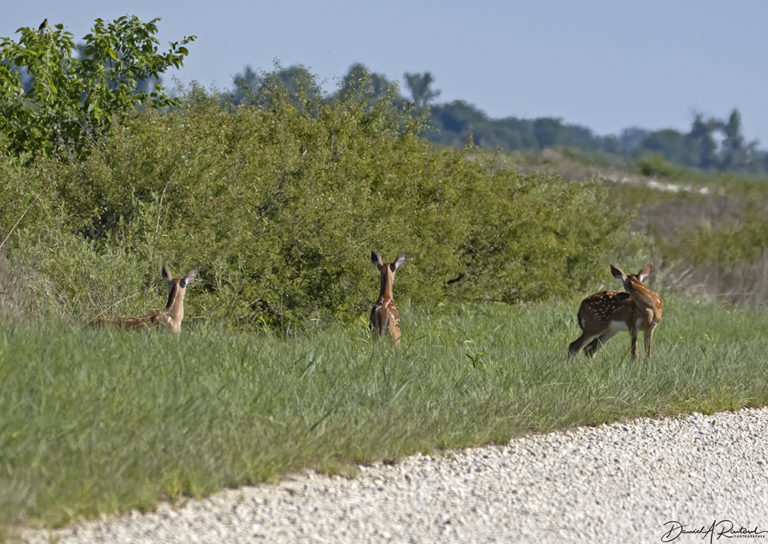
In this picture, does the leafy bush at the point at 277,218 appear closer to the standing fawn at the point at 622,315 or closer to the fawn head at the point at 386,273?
the fawn head at the point at 386,273

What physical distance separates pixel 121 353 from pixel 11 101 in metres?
9.02

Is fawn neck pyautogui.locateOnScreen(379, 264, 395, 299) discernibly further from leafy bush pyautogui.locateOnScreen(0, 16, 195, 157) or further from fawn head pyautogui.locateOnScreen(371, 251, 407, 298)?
leafy bush pyautogui.locateOnScreen(0, 16, 195, 157)

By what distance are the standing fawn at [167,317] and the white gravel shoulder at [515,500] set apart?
13.6 feet

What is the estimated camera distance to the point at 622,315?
12383 millimetres

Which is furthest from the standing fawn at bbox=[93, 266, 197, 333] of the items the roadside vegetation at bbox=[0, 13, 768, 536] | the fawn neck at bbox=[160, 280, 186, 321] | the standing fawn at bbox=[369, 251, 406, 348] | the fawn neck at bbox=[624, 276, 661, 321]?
the fawn neck at bbox=[624, 276, 661, 321]

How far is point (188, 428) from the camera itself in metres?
6.79

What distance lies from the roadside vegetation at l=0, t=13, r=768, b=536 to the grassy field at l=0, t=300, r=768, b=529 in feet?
0.07

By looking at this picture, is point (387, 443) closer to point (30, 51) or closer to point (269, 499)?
point (269, 499)

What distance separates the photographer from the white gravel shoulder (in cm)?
594

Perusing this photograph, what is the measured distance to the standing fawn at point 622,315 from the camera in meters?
12.3

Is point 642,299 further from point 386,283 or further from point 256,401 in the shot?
point 256,401
